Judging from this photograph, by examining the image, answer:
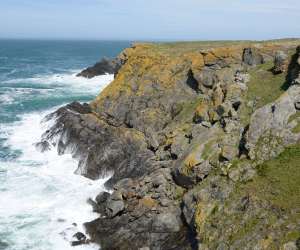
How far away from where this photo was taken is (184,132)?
130 feet

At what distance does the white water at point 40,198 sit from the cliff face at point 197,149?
5.32 feet

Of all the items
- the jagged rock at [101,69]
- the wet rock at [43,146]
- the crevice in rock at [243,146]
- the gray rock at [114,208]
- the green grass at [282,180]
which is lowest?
the wet rock at [43,146]

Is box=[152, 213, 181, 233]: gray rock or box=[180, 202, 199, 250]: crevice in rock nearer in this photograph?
box=[180, 202, 199, 250]: crevice in rock

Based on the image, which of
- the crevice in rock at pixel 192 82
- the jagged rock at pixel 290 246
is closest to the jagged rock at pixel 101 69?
the crevice in rock at pixel 192 82

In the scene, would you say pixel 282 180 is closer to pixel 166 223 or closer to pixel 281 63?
pixel 166 223

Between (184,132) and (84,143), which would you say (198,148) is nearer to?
(184,132)

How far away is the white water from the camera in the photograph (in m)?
32.4

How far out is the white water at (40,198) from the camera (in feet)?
106

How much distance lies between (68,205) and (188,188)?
11.4 meters

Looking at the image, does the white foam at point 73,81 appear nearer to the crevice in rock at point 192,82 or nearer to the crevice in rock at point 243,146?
the crevice in rock at point 192,82

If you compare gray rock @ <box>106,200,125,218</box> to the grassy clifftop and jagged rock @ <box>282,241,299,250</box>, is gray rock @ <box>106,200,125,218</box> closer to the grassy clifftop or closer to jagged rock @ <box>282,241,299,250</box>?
the grassy clifftop

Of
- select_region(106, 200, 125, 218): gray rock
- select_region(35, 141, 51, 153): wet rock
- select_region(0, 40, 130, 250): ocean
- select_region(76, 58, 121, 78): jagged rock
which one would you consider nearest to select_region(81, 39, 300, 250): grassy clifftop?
select_region(106, 200, 125, 218): gray rock

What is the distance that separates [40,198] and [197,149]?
15468 mm

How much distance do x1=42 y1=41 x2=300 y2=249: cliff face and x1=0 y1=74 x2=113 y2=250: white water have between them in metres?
1.62
